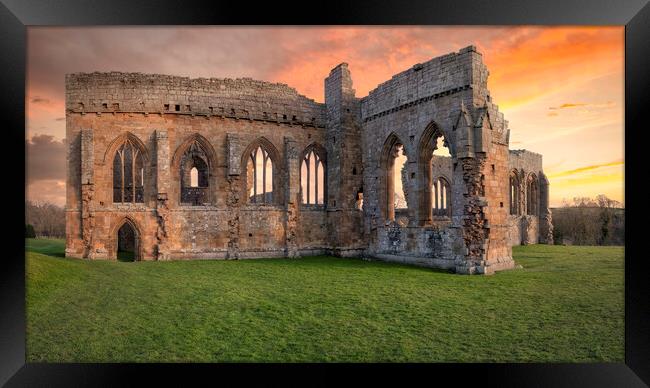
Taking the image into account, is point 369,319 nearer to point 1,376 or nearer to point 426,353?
point 426,353

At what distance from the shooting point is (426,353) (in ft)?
19.7

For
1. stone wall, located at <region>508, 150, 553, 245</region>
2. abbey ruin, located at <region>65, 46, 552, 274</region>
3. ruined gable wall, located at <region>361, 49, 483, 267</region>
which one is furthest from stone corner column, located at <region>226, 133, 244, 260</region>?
stone wall, located at <region>508, 150, 553, 245</region>

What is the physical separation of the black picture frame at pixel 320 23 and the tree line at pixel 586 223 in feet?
55.7

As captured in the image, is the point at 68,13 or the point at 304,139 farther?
the point at 304,139

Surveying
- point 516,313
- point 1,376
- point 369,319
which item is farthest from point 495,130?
point 1,376

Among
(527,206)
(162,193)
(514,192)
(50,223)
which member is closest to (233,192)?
(162,193)

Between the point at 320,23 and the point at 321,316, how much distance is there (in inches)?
217

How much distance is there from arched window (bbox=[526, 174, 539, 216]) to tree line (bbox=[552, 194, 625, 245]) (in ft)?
6.52

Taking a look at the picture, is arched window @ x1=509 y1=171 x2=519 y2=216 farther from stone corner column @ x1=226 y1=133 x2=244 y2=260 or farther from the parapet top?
stone corner column @ x1=226 y1=133 x2=244 y2=260

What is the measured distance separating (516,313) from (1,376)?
30.5 feet

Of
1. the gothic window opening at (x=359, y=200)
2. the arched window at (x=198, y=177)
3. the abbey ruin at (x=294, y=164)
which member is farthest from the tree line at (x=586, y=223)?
the arched window at (x=198, y=177)

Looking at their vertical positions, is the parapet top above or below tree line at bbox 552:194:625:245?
above

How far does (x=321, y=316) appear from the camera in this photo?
7.80 metres

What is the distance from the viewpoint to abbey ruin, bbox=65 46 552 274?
13.7 metres
